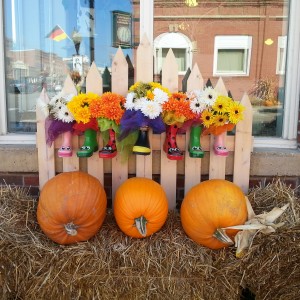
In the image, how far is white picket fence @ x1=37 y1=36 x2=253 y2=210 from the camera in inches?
92.9

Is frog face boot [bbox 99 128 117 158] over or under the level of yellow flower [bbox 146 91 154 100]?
under

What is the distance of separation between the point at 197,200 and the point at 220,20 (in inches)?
90.4

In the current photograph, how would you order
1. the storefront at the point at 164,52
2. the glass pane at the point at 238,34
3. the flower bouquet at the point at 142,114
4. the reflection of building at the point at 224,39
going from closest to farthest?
the flower bouquet at the point at 142,114 < the storefront at the point at 164,52 < the glass pane at the point at 238,34 < the reflection of building at the point at 224,39

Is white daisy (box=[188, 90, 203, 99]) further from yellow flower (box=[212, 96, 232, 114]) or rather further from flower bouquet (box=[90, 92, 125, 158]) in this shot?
flower bouquet (box=[90, 92, 125, 158])

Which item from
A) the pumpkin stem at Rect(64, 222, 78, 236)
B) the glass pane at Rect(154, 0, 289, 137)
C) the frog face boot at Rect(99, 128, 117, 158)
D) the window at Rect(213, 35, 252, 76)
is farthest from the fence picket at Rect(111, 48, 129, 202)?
the window at Rect(213, 35, 252, 76)

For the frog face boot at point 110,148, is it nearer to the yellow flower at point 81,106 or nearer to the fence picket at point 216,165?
the yellow flower at point 81,106

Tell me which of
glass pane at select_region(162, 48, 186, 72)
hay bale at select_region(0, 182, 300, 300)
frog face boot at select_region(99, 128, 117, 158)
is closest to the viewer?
hay bale at select_region(0, 182, 300, 300)

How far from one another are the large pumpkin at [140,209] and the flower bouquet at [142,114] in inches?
9.6

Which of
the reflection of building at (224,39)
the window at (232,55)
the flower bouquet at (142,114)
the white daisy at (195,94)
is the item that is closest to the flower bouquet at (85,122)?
the flower bouquet at (142,114)

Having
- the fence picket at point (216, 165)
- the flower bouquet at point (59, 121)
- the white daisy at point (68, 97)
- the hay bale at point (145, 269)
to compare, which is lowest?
the hay bale at point (145, 269)

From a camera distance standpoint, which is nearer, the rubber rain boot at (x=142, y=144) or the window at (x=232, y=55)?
the rubber rain boot at (x=142, y=144)

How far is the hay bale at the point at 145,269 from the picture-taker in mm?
1943

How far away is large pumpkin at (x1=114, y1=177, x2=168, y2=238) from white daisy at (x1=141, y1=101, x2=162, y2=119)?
41 centimetres

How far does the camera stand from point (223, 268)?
77.8 inches
